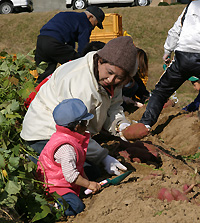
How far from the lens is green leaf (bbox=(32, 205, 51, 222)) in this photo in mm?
2221

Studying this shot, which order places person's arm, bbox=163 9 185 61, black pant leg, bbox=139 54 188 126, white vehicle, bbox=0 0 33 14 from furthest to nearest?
white vehicle, bbox=0 0 33 14 → person's arm, bbox=163 9 185 61 → black pant leg, bbox=139 54 188 126

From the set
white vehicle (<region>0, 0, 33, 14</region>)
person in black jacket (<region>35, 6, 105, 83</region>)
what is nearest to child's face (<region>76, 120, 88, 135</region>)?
person in black jacket (<region>35, 6, 105, 83</region>)

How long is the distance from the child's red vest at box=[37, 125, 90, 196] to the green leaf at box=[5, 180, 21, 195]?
284 millimetres

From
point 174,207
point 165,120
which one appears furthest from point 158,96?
point 174,207

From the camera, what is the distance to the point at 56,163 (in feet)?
8.01

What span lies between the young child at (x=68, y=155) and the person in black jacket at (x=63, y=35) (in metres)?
2.63

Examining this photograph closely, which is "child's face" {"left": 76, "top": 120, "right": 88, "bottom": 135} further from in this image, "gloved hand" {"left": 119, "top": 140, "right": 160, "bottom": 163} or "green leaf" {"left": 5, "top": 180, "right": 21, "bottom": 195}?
"gloved hand" {"left": 119, "top": 140, "right": 160, "bottom": 163}

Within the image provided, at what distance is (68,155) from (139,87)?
4.42m

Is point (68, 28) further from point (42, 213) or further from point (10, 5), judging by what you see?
point (10, 5)

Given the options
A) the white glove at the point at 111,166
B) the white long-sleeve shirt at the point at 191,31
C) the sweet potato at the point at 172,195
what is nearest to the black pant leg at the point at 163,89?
the white long-sleeve shirt at the point at 191,31

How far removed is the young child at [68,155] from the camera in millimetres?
2369

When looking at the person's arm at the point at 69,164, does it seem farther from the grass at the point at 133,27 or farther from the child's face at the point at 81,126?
the grass at the point at 133,27

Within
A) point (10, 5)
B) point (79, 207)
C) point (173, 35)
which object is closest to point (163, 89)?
point (173, 35)

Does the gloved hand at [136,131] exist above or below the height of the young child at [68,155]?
below
